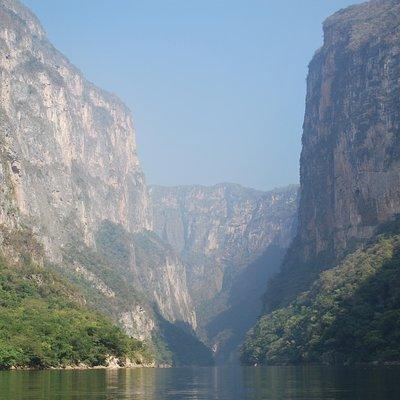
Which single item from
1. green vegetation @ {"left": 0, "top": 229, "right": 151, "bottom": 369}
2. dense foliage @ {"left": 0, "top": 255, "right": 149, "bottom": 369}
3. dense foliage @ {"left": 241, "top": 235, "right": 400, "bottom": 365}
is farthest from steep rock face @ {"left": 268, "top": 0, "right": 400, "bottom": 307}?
dense foliage @ {"left": 0, "top": 255, "right": 149, "bottom": 369}

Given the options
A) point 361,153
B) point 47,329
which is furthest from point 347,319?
point 361,153

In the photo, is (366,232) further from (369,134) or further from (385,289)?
(385,289)

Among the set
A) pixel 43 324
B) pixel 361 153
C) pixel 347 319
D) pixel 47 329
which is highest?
pixel 361 153

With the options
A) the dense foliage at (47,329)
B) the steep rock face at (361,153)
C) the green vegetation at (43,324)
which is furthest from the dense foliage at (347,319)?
the dense foliage at (47,329)

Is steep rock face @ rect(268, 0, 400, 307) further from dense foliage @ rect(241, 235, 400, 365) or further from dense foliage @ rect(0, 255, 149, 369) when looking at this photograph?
dense foliage @ rect(0, 255, 149, 369)

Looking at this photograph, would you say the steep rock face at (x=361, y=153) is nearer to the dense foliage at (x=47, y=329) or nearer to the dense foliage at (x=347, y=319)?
the dense foliage at (x=347, y=319)

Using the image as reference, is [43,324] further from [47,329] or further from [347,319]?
[347,319]
